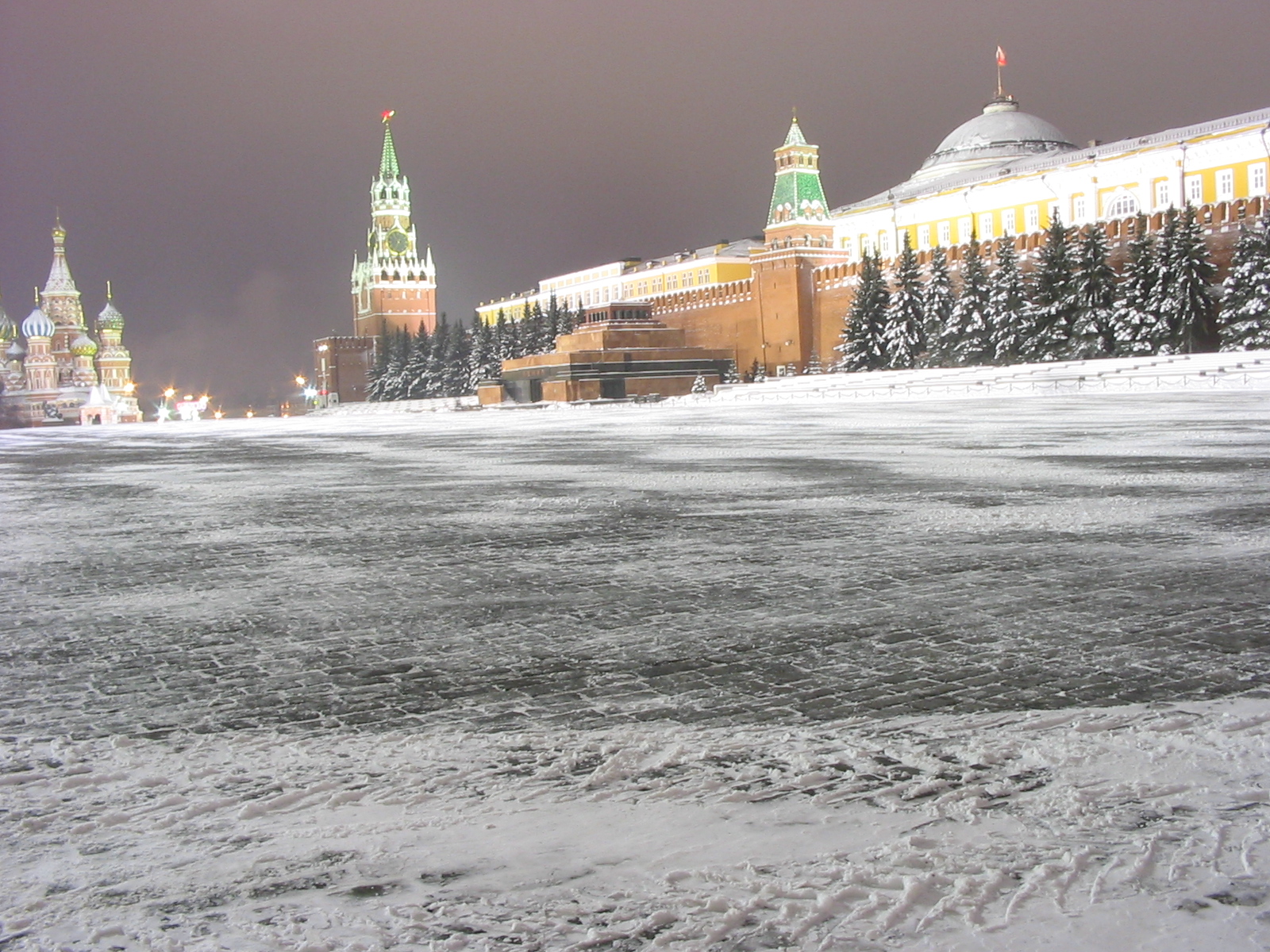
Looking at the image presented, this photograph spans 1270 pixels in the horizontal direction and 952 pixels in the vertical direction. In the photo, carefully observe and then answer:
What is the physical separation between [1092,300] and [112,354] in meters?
86.3

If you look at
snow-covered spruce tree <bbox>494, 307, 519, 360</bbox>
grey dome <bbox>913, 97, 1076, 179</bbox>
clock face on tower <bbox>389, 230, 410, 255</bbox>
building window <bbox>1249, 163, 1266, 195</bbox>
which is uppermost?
clock face on tower <bbox>389, 230, 410, 255</bbox>

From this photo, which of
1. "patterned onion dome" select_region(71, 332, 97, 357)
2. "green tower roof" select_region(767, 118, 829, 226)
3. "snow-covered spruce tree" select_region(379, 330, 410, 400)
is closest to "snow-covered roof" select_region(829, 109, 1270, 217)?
"green tower roof" select_region(767, 118, 829, 226)

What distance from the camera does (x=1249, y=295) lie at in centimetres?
2827

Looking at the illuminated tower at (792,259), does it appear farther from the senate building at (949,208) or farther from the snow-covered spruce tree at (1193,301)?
the snow-covered spruce tree at (1193,301)

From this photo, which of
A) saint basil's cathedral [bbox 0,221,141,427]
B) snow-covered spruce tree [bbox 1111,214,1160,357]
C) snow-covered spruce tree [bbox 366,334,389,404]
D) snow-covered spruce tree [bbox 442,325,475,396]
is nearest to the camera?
snow-covered spruce tree [bbox 1111,214,1160,357]

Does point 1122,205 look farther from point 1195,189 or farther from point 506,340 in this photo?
point 506,340

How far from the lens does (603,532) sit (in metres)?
5.09

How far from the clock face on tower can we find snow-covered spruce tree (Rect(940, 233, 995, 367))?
71270 millimetres

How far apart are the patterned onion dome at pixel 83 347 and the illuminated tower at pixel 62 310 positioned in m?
0.45

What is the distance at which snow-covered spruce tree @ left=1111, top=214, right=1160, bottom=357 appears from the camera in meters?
30.3

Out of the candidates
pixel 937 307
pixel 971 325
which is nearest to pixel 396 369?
pixel 937 307

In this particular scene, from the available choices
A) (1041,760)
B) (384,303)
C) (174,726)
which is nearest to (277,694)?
(174,726)

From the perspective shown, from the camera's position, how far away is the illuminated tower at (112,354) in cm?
9538

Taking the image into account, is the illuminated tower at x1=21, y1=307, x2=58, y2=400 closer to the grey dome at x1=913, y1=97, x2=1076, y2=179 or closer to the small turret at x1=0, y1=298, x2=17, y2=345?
the small turret at x1=0, y1=298, x2=17, y2=345
